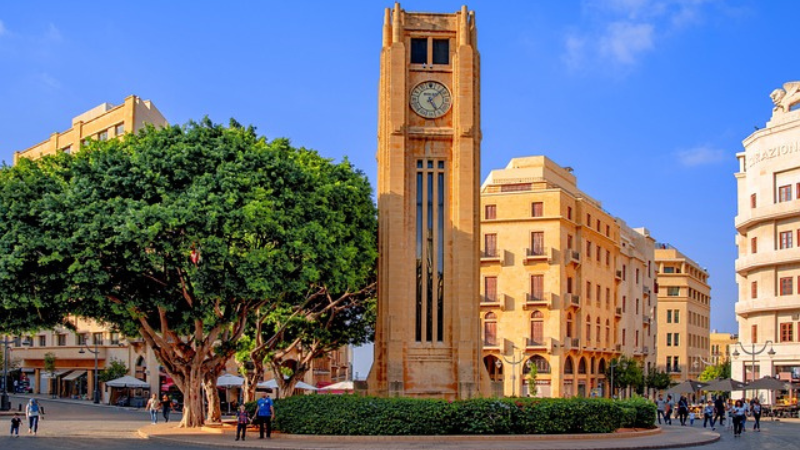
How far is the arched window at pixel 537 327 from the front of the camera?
235 ft

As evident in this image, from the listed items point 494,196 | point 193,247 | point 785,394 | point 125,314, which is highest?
point 494,196

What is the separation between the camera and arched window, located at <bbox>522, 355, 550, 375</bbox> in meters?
71.3

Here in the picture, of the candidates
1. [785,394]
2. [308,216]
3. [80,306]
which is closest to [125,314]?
[80,306]

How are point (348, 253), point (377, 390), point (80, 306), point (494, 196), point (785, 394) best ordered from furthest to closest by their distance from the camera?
point (494, 196) → point (785, 394) → point (377, 390) → point (348, 253) → point (80, 306)

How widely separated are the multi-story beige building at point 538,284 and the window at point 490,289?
0.07 metres

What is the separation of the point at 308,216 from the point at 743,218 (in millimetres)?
46414

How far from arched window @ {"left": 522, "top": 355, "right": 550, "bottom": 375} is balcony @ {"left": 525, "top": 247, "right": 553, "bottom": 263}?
708 centimetres

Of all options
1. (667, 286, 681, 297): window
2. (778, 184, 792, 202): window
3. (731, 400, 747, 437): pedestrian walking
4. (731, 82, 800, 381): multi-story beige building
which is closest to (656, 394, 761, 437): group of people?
(731, 400, 747, 437): pedestrian walking

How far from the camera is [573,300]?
73062 mm

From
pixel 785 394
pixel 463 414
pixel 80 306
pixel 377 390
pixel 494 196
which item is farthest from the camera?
pixel 494 196

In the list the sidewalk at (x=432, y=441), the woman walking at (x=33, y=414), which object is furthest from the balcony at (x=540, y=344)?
the woman walking at (x=33, y=414)

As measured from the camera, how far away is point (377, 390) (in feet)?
135

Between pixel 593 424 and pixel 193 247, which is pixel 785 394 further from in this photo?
pixel 193 247

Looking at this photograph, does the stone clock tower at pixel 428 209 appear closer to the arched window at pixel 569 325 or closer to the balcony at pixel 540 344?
the balcony at pixel 540 344
